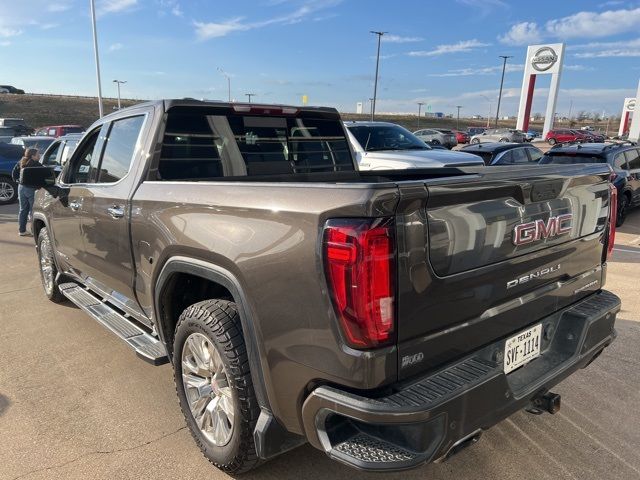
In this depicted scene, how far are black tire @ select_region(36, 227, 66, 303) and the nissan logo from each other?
54263 mm

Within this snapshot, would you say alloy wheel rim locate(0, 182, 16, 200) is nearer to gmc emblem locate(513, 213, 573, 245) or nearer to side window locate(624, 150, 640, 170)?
gmc emblem locate(513, 213, 573, 245)

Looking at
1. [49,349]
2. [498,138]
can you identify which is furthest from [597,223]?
[498,138]

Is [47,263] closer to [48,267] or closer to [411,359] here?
[48,267]

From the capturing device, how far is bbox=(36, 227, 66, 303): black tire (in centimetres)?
496

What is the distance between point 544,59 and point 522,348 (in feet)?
183

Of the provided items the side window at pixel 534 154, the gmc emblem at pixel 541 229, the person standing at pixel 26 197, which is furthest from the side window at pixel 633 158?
the person standing at pixel 26 197

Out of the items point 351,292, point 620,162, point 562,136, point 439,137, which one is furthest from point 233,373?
point 562,136

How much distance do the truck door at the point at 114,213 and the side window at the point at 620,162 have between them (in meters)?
9.94

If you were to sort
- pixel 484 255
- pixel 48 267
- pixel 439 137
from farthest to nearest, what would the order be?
pixel 439 137 → pixel 48 267 → pixel 484 255

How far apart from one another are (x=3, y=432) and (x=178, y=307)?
1.29 m

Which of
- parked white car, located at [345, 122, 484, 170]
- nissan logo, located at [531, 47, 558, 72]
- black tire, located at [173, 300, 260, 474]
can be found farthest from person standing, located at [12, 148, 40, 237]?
nissan logo, located at [531, 47, 558, 72]

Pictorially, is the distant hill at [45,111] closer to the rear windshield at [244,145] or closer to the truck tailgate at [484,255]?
the rear windshield at [244,145]

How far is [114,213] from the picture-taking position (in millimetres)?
3256

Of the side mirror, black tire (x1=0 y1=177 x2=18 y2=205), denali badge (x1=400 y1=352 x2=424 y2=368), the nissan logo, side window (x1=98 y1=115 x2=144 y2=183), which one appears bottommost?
black tire (x1=0 y1=177 x2=18 y2=205)
